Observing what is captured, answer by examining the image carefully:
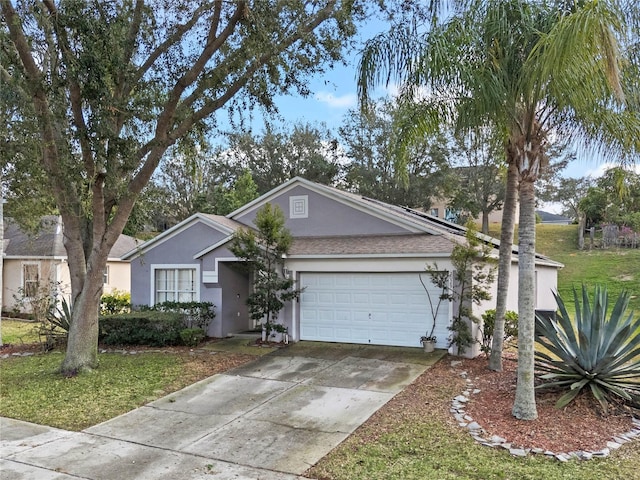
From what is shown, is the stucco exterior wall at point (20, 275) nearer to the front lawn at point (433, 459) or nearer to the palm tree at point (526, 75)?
the palm tree at point (526, 75)

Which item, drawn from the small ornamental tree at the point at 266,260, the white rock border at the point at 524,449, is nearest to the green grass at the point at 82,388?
the small ornamental tree at the point at 266,260

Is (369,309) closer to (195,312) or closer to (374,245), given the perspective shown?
(374,245)

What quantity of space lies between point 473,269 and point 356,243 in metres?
3.40

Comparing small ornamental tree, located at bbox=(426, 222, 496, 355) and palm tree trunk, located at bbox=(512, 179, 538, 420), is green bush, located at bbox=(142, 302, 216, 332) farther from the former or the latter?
Answer: palm tree trunk, located at bbox=(512, 179, 538, 420)

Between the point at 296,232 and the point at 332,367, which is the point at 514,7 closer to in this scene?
the point at 332,367

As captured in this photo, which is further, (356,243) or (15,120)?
(356,243)

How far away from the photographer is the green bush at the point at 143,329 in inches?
529

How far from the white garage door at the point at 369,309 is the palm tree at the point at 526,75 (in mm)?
4908

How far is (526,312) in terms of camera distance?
7.15 m

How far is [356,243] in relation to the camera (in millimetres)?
13477

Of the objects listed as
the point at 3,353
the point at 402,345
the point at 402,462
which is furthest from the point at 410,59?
the point at 3,353

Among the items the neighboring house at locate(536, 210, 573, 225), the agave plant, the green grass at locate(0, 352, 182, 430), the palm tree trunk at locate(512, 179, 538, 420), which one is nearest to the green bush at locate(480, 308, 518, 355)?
the agave plant

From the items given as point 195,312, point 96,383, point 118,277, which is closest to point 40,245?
point 118,277

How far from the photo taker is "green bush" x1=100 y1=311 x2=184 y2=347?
13.4 metres
